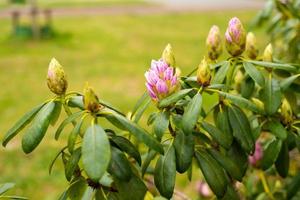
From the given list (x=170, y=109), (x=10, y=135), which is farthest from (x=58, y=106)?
(x=170, y=109)

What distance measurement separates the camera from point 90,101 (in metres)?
0.95

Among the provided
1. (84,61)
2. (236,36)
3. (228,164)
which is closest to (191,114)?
(228,164)

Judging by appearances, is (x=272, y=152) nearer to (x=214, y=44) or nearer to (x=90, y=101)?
(x=214, y=44)

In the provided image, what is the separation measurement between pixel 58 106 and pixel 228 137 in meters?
0.37

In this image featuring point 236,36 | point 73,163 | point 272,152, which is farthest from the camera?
point 272,152

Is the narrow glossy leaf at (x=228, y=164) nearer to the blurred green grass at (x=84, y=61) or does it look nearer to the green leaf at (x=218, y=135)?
the green leaf at (x=218, y=135)

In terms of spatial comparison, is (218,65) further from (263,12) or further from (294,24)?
(263,12)

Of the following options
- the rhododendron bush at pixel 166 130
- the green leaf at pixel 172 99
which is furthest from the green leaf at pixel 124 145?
the green leaf at pixel 172 99

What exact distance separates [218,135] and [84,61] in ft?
21.2

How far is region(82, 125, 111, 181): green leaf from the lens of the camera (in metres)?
0.82

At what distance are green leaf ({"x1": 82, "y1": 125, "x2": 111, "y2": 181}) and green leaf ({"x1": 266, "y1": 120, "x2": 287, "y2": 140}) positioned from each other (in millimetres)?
476

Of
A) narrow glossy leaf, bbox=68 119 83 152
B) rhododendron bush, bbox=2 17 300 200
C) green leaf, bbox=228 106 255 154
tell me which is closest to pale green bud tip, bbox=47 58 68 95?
rhododendron bush, bbox=2 17 300 200

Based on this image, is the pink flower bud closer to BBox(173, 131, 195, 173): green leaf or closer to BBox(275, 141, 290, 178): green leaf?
BBox(173, 131, 195, 173): green leaf

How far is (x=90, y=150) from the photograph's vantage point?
2.82 feet
